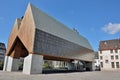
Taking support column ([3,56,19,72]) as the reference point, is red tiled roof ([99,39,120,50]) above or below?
above

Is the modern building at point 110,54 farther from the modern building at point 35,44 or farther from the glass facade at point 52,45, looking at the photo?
the modern building at point 35,44

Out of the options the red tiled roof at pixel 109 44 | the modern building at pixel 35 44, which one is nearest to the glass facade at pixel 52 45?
the modern building at pixel 35 44

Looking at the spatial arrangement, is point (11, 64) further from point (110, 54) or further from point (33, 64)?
point (110, 54)

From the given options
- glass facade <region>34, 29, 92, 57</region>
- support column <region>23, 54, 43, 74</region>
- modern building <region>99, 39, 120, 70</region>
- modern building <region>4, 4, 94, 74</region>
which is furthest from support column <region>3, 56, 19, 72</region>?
modern building <region>99, 39, 120, 70</region>

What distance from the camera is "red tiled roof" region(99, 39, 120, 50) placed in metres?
53.9

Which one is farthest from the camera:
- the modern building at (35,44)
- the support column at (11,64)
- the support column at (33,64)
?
the support column at (11,64)

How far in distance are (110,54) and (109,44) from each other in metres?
4.74

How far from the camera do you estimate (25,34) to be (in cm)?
2159

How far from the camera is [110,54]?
177ft

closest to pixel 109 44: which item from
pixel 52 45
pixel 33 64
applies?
pixel 52 45

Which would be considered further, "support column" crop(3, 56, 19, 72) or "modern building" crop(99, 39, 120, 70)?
"modern building" crop(99, 39, 120, 70)

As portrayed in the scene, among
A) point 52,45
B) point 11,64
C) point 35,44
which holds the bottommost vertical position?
point 11,64

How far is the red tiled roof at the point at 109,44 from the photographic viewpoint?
177ft

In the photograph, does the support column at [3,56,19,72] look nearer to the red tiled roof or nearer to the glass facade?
the glass facade
